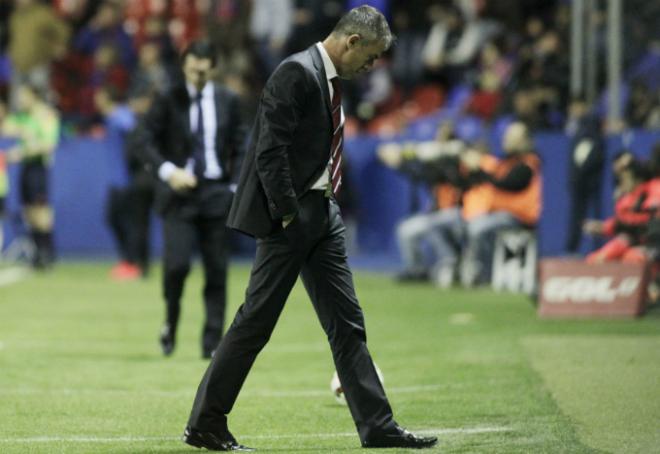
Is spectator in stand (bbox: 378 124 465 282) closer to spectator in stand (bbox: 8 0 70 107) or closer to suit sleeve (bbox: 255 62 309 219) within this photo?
spectator in stand (bbox: 8 0 70 107)

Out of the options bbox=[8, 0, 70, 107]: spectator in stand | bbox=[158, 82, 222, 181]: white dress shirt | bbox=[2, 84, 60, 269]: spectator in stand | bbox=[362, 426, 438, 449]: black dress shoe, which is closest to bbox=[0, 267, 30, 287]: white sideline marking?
bbox=[2, 84, 60, 269]: spectator in stand

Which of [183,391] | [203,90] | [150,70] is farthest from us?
[150,70]

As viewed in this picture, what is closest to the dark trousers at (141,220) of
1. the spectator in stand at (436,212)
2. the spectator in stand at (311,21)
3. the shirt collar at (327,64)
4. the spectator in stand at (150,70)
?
the spectator in stand at (150,70)

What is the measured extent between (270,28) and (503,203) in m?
7.30

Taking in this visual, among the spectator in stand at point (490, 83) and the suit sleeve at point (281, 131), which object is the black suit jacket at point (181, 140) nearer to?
the suit sleeve at point (281, 131)

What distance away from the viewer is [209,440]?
759cm

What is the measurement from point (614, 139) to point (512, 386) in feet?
26.9

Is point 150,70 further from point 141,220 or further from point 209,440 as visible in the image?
point 209,440

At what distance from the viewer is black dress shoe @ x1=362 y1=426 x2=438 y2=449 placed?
756cm

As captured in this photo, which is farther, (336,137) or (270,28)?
(270,28)

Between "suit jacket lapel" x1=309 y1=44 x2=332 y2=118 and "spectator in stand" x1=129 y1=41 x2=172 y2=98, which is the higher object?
"suit jacket lapel" x1=309 y1=44 x2=332 y2=118

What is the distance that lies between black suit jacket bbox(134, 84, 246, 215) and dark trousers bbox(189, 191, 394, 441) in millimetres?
3951

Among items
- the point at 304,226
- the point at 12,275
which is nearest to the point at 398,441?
the point at 304,226

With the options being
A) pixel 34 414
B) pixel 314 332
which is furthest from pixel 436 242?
pixel 34 414
